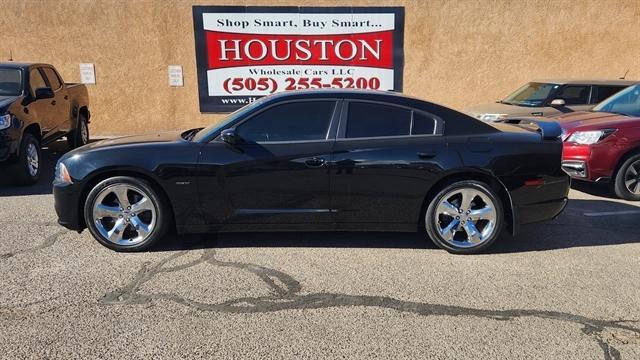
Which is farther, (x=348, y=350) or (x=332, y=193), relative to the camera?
(x=332, y=193)

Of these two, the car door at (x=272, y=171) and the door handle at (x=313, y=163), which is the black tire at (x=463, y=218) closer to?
the car door at (x=272, y=171)

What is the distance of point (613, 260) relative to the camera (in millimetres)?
4320

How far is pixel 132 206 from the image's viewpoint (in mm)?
4383

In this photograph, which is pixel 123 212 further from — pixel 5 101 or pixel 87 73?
pixel 87 73

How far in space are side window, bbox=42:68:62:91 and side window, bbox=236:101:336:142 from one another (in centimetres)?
567

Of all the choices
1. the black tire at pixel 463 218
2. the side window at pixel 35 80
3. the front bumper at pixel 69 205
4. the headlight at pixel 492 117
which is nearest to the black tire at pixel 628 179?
the headlight at pixel 492 117

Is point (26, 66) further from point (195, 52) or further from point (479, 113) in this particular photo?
point (479, 113)

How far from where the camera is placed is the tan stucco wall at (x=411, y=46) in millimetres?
10805

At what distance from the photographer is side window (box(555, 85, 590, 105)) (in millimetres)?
9070

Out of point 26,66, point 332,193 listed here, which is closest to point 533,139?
point 332,193

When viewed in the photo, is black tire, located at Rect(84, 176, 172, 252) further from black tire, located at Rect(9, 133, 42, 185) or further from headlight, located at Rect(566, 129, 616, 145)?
headlight, located at Rect(566, 129, 616, 145)

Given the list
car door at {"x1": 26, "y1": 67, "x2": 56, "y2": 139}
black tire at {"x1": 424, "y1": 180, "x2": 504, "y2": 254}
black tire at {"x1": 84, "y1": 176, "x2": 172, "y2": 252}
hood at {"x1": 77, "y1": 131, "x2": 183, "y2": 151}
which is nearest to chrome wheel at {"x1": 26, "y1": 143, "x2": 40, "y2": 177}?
car door at {"x1": 26, "y1": 67, "x2": 56, "y2": 139}

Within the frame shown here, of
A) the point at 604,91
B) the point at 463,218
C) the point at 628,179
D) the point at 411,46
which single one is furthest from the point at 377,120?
the point at 411,46

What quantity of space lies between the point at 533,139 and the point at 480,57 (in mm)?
7571
